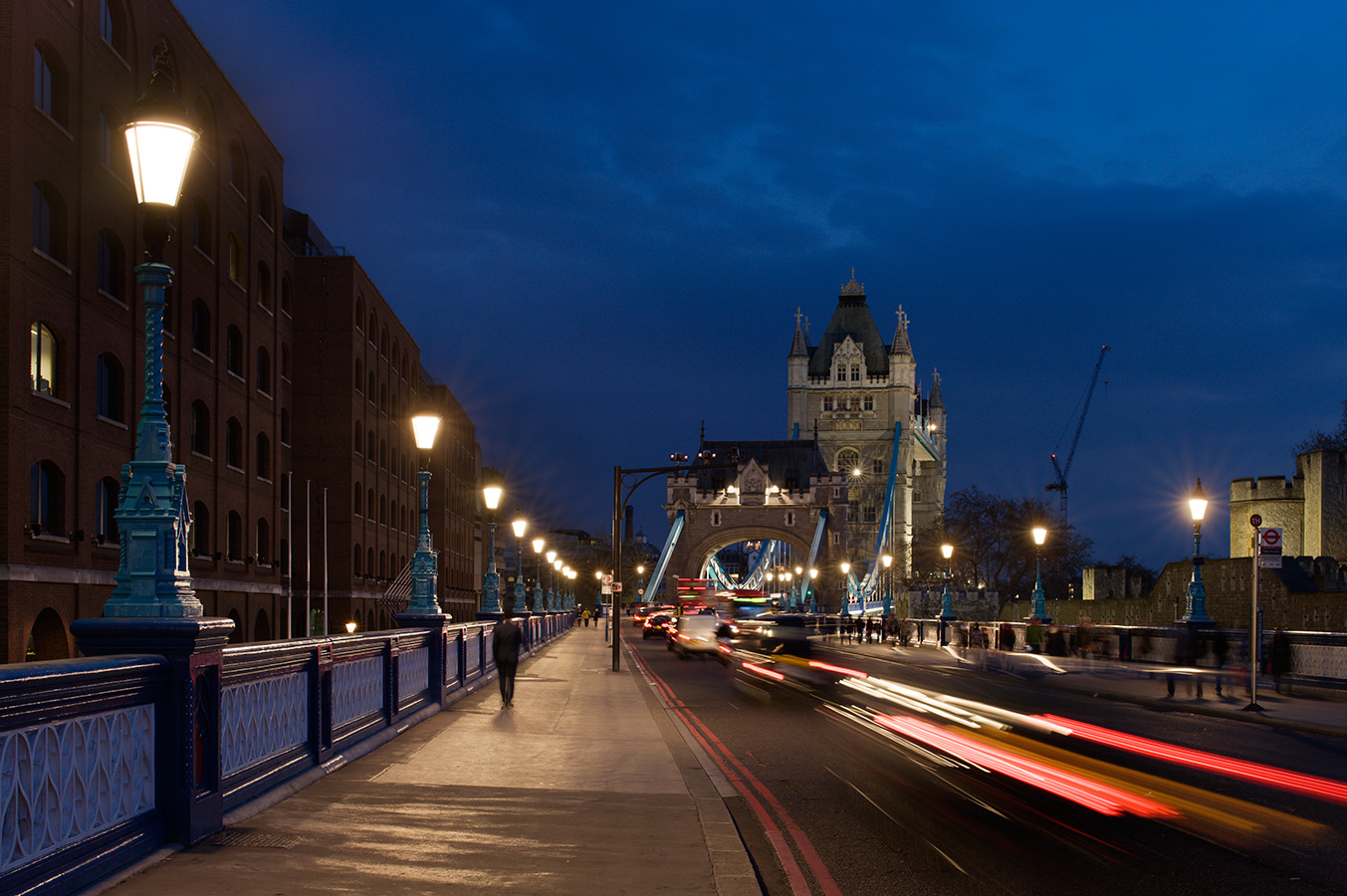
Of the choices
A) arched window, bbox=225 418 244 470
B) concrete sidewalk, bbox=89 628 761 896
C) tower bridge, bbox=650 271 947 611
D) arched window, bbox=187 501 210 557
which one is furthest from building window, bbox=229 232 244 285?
tower bridge, bbox=650 271 947 611

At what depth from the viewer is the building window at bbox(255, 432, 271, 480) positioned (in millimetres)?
44438

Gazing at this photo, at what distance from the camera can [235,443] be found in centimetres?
4103

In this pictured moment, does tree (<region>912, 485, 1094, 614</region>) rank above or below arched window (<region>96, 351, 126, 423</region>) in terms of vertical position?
below

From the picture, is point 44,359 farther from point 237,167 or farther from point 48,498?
point 237,167

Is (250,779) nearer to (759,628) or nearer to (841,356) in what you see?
(759,628)

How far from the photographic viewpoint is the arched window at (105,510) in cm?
2944

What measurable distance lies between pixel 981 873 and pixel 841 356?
535 feet

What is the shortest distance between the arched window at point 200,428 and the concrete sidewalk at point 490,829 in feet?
83.6

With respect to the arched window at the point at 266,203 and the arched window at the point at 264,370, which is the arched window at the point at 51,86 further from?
the arched window at the point at 264,370

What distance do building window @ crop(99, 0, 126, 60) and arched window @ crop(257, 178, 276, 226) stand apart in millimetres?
13003

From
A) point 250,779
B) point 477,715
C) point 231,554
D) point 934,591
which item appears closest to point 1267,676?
point 477,715

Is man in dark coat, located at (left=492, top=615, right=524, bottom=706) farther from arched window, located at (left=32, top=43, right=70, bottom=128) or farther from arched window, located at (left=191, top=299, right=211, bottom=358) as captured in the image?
arched window, located at (left=191, top=299, right=211, bottom=358)

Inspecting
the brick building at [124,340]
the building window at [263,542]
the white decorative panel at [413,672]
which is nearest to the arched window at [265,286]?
the brick building at [124,340]

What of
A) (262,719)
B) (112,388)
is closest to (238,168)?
(112,388)
